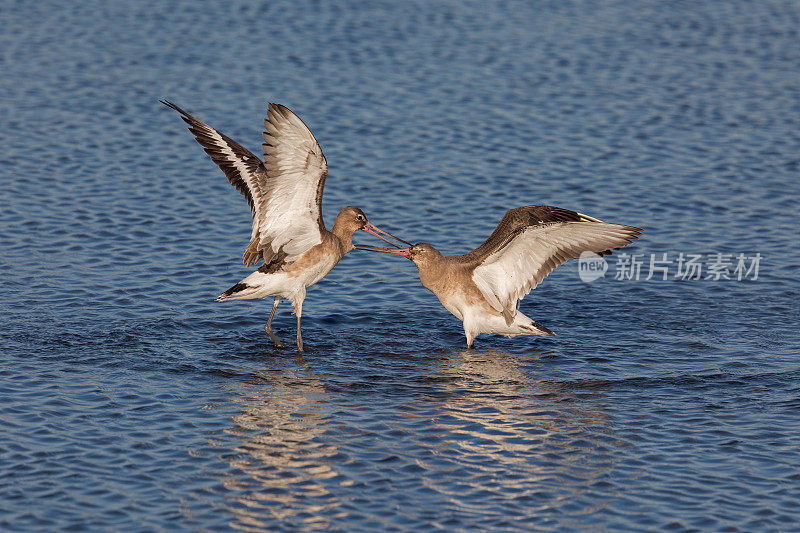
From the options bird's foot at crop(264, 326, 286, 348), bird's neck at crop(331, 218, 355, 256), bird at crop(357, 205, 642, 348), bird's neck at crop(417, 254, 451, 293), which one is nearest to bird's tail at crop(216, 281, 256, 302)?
bird's foot at crop(264, 326, 286, 348)

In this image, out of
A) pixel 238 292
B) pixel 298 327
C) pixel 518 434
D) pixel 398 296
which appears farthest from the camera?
pixel 398 296

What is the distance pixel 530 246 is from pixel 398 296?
2.88 metres

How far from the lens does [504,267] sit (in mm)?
11750

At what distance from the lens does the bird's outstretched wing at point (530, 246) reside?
10797 mm

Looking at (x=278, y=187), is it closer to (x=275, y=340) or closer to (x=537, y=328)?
(x=275, y=340)

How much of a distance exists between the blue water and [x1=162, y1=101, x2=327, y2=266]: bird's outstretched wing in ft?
3.74

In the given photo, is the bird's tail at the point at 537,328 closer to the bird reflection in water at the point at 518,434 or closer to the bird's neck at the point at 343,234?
the bird reflection in water at the point at 518,434

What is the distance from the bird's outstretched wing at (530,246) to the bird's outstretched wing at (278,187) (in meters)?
1.88

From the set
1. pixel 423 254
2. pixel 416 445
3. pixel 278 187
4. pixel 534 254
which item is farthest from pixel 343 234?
pixel 416 445

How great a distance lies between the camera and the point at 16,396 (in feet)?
33.2

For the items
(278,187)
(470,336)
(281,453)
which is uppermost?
(278,187)

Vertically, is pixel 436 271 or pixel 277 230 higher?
pixel 277 230

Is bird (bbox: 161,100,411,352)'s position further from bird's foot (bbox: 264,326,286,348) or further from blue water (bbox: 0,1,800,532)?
blue water (bbox: 0,1,800,532)

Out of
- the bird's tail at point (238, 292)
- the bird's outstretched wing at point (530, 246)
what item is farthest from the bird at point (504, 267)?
the bird's tail at point (238, 292)
